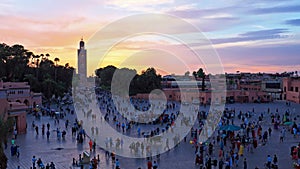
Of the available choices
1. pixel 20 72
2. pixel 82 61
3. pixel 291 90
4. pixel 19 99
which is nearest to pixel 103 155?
pixel 19 99

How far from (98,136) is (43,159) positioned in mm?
6724

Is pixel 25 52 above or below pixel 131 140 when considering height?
above

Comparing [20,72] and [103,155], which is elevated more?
[20,72]

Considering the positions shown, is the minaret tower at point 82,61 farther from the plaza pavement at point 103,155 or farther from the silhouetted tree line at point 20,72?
the plaza pavement at point 103,155

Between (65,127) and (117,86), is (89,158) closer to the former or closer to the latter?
Result: (65,127)

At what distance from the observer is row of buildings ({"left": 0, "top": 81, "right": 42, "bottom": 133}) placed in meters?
26.8

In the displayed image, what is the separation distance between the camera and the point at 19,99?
43.1 m

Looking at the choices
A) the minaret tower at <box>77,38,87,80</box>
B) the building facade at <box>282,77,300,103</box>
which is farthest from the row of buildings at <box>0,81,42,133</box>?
the minaret tower at <box>77,38,87,80</box>

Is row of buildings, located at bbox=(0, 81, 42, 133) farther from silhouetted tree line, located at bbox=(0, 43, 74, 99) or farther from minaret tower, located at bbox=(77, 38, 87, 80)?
minaret tower, located at bbox=(77, 38, 87, 80)

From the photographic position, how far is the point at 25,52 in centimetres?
5884

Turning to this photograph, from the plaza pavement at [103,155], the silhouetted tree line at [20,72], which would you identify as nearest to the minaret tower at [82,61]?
the silhouetted tree line at [20,72]

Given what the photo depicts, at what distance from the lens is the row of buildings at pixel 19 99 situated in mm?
26781

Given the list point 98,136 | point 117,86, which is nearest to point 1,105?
point 98,136

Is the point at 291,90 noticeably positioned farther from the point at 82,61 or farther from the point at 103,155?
the point at 82,61
